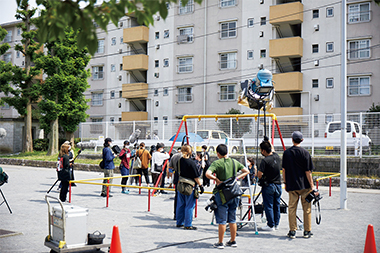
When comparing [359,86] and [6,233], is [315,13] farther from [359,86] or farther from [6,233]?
[6,233]

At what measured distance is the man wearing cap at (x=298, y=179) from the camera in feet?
24.2

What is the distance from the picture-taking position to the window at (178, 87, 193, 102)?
118 ft

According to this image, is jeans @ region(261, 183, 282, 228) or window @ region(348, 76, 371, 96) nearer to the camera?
jeans @ region(261, 183, 282, 228)

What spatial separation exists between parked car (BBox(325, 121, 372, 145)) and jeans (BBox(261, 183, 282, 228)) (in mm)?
10762

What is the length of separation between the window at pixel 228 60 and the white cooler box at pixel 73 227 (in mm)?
29176

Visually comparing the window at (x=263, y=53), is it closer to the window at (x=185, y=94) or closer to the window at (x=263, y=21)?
the window at (x=263, y=21)

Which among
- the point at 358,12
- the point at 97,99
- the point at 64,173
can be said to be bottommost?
the point at 64,173

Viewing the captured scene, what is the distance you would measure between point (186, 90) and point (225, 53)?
16.6 ft

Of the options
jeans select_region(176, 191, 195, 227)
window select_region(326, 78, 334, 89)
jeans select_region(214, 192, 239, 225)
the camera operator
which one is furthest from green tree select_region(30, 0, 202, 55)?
window select_region(326, 78, 334, 89)

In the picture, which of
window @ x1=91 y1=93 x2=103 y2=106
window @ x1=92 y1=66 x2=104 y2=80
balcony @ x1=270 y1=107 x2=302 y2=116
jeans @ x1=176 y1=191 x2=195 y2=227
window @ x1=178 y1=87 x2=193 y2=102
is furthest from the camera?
window @ x1=92 y1=66 x2=104 y2=80

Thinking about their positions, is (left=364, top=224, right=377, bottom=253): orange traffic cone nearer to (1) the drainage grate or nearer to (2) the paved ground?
(2) the paved ground

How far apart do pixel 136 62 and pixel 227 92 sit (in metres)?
9.99

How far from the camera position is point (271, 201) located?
8078 millimetres

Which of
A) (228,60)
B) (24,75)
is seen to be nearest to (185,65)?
(228,60)
